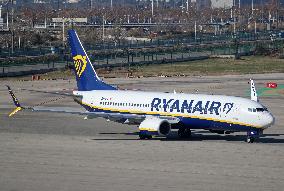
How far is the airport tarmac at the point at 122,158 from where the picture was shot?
5044cm

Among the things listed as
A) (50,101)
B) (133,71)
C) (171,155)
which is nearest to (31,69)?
(133,71)

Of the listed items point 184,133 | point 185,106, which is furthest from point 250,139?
point 184,133

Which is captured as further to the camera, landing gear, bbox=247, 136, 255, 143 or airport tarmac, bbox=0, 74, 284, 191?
landing gear, bbox=247, 136, 255, 143

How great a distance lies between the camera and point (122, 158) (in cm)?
6019

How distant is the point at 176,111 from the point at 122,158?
33.8ft

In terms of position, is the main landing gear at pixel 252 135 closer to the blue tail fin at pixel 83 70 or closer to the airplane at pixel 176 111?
the airplane at pixel 176 111

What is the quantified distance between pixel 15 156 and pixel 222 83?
240ft

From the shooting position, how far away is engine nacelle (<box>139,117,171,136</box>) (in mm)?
67569

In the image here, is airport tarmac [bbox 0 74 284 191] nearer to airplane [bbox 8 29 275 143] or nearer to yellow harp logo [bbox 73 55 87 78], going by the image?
airplane [bbox 8 29 275 143]

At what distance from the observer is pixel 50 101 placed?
105375mm

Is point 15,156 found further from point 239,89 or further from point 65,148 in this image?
point 239,89

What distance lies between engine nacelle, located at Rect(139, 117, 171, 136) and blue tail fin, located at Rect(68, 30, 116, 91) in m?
8.82

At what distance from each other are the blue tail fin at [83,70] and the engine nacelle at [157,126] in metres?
8.82

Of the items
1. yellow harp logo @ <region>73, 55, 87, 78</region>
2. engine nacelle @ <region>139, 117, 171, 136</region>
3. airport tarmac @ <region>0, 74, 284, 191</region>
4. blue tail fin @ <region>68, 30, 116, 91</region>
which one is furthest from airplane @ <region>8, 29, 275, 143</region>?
yellow harp logo @ <region>73, 55, 87, 78</region>
